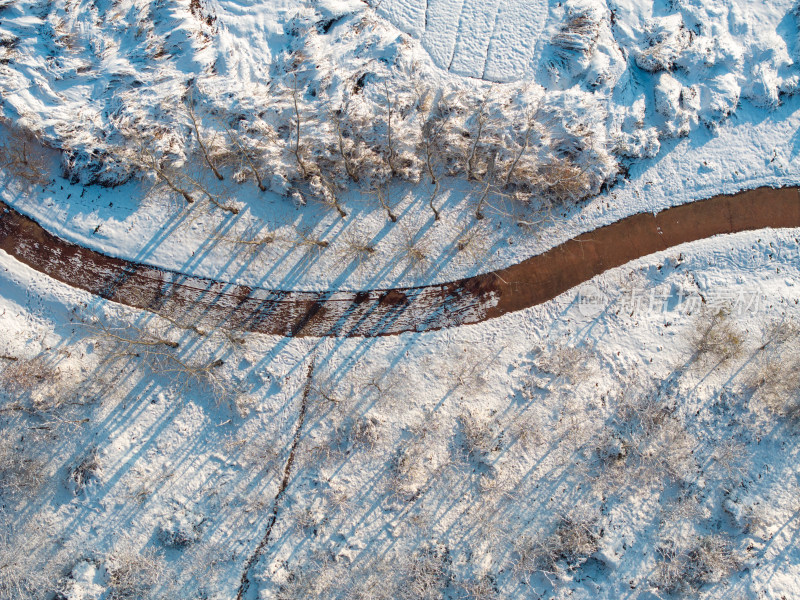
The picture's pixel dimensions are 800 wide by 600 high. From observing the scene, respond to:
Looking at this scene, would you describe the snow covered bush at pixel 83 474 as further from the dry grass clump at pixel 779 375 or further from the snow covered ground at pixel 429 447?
the dry grass clump at pixel 779 375

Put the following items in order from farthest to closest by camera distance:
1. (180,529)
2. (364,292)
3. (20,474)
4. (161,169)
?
(161,169) → (364,292) → (20,474) → (180,529)

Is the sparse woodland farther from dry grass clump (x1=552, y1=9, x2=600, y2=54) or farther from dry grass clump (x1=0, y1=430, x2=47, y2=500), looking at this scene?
dry grass clump (x1=552, y1=9, x2=600, y2=54)

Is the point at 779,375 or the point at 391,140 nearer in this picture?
the point at 779,375

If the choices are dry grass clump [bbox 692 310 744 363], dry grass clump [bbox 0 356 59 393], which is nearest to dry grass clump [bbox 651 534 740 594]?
dry grass clump [bbox 692 310 744 363]

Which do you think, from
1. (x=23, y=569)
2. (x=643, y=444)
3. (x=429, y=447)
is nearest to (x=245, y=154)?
(x=429, y=447)

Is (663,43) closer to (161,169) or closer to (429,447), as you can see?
(429,447)
